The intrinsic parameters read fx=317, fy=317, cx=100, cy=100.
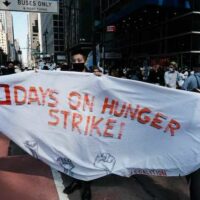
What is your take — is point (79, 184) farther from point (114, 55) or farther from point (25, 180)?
point (114, 55)

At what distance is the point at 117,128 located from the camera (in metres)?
3.92

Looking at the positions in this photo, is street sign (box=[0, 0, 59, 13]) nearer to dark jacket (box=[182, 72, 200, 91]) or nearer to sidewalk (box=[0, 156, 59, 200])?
dark jacket (box=[182, 72, 200, 91])

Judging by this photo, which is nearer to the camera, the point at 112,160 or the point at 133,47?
the point at 112,160

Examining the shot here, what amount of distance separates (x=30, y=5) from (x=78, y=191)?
26.4 feet

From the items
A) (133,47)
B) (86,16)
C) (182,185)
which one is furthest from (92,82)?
(86,16)

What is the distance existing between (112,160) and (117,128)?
393 mm

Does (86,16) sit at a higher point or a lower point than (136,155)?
higher

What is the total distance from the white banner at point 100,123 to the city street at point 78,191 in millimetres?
510

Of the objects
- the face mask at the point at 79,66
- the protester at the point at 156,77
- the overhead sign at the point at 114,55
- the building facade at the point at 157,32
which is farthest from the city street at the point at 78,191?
the overhead sign at the point at 114,55

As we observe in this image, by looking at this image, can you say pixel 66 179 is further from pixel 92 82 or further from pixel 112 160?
pixel 92 82

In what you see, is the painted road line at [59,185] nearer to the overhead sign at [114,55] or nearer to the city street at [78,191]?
the city street at [78,191]

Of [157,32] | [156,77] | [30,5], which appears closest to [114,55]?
[157,32]

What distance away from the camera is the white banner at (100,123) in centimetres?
367

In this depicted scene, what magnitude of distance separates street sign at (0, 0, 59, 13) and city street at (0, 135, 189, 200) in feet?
22.7
